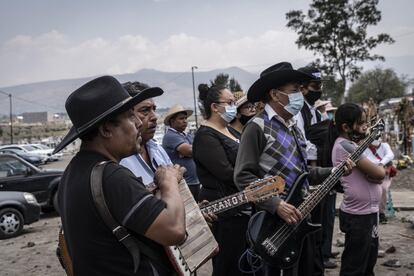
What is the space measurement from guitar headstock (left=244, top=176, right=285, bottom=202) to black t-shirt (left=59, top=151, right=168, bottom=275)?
1.36m

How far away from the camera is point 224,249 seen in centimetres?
389

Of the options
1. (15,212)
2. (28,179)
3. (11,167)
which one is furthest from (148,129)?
(11,167)

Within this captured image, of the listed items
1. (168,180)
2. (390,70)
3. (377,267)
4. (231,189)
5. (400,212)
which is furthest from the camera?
(390,70)

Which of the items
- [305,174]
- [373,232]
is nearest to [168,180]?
[305,174]

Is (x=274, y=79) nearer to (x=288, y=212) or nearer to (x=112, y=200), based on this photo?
(x=288, y=212)

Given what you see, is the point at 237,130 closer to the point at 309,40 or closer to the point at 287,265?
the point at 287,265

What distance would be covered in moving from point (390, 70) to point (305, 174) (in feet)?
227

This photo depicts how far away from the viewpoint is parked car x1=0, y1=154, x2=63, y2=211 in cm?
1051

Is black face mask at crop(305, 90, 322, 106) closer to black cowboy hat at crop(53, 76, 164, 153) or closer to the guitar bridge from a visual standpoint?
the guitar bridge

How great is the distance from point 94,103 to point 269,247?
1889 millimetres

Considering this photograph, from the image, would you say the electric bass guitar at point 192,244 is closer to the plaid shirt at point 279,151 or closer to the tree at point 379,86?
the plaid shirt at point 279,151

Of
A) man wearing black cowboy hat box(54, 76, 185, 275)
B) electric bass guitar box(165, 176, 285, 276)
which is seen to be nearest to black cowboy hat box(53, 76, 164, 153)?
man wearing black cowboy hat box(54, 76, 185, 275)

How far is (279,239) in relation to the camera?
3250 millimetres

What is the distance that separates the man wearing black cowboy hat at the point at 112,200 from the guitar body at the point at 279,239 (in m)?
1.40
